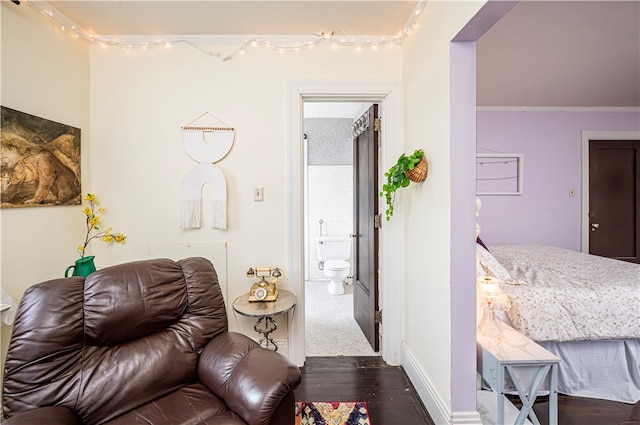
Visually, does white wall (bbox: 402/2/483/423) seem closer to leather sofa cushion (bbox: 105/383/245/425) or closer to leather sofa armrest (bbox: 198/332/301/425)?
leather sofa armrest (bbox: 198/332/301/425)

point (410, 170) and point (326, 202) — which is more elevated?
point (410, 170)

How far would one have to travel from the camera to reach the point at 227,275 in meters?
2.25

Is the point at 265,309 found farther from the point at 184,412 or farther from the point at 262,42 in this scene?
the point at 262,42

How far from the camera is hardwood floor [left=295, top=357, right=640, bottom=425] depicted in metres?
1.67

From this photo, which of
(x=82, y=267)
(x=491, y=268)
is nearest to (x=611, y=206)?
(x=491, y=268)

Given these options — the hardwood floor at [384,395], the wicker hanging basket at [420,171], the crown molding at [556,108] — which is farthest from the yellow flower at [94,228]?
the crown molding at [556,108]

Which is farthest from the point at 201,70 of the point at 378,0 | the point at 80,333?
the point at 80,333

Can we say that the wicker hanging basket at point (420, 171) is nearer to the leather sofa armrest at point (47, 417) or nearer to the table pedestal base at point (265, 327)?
the table pedestal base at point (265, 327)

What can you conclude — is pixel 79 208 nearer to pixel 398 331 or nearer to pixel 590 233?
pixel 398 331

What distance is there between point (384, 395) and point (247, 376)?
1.14 meters

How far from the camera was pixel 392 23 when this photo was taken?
2.06 m

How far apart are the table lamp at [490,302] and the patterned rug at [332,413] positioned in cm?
87

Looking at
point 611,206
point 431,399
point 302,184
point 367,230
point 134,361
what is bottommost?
point 431,399

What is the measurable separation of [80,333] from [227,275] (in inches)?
41.9
